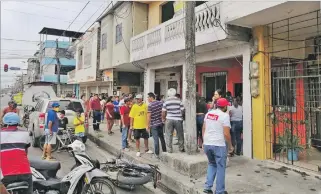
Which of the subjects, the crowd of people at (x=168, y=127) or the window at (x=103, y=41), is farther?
the window at (x=103, y=41)

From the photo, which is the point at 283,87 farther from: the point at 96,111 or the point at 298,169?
the point at 96,111

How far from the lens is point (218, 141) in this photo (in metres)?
4.61

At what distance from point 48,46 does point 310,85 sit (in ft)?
131

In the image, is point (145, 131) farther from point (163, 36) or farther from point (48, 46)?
point (48, 46)

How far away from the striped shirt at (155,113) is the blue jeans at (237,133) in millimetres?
1902

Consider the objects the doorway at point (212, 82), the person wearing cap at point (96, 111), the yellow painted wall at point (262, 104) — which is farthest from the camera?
the person wearing cap at point (96, 111)

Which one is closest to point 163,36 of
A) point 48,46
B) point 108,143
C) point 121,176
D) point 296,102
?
point 108,143

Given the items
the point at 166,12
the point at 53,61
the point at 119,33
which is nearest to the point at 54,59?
the point at 53,61

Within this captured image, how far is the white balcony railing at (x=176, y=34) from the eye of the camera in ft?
24.3

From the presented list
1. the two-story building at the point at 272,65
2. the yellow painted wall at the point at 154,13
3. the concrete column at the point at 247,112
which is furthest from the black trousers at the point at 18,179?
the yellow painted wall at the point at 154,13

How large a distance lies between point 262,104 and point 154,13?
9242 millimetres

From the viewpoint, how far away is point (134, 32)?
603 inches

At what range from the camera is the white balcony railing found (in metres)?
7.41

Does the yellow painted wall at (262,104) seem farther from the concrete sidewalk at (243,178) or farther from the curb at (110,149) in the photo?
the curb at (110,149)
